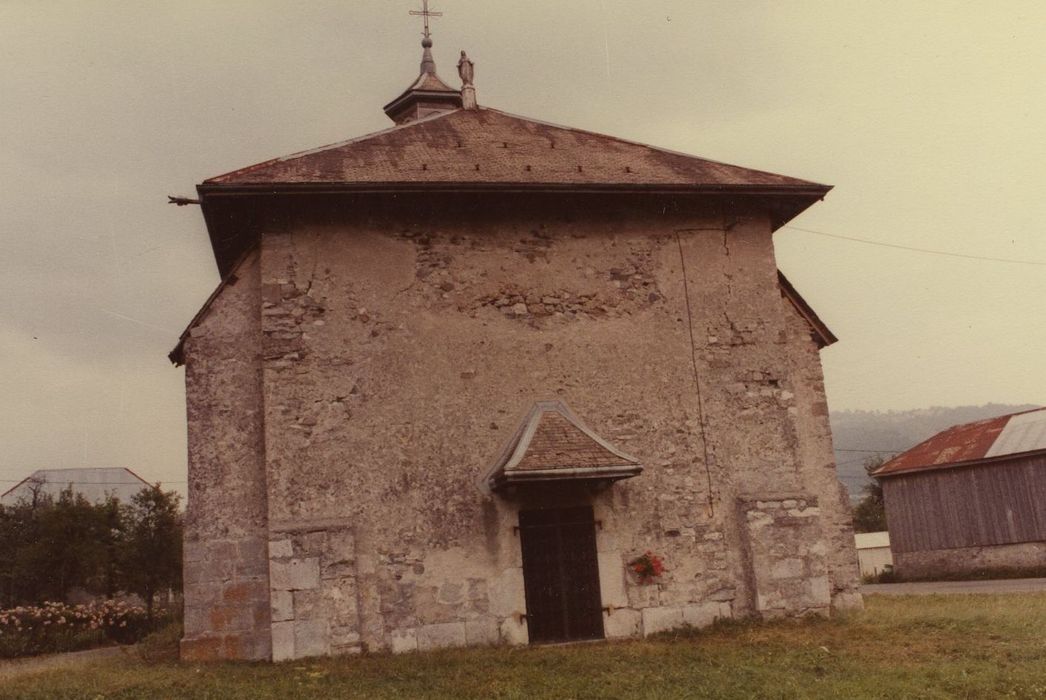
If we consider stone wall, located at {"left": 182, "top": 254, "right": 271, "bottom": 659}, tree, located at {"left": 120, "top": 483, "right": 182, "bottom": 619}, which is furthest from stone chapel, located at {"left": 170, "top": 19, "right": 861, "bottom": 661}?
tree, located at {"left": 120, "top": 483, "right": 182, "bottom": 619}

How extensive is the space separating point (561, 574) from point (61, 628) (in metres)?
11.9

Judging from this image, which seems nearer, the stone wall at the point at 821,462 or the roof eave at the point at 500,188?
the roof eave at the point at 500,188

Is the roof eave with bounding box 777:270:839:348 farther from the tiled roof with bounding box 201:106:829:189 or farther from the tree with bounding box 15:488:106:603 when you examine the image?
the tree with bounding box 15:488:106:603

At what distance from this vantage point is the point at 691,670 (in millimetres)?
8586

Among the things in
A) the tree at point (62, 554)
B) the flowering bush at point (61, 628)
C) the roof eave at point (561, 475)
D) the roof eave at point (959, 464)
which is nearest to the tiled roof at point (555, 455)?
the roof eave at point (561, 475)

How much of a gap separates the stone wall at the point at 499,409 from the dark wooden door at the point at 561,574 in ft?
0.58

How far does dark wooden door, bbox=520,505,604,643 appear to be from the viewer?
436 inches

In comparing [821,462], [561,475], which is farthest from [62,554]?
[821,462]

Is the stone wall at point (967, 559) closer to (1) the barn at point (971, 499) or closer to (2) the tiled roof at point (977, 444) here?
(1) the barn at point (971, 499)

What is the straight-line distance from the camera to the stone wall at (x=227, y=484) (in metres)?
10.8

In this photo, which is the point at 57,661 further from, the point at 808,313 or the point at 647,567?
the point at 808,313

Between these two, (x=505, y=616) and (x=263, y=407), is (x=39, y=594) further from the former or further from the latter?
(x=505, y=616)

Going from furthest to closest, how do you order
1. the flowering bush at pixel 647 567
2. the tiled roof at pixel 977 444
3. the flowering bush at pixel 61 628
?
the tiled roof at pixel 977 444 < the flowering bush at pixel 61 628 < the flowering bush at pixel 647 567

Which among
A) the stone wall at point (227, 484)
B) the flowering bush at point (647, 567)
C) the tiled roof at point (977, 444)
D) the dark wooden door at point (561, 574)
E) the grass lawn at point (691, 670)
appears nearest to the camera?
the grass lawn at point (691, 670)
